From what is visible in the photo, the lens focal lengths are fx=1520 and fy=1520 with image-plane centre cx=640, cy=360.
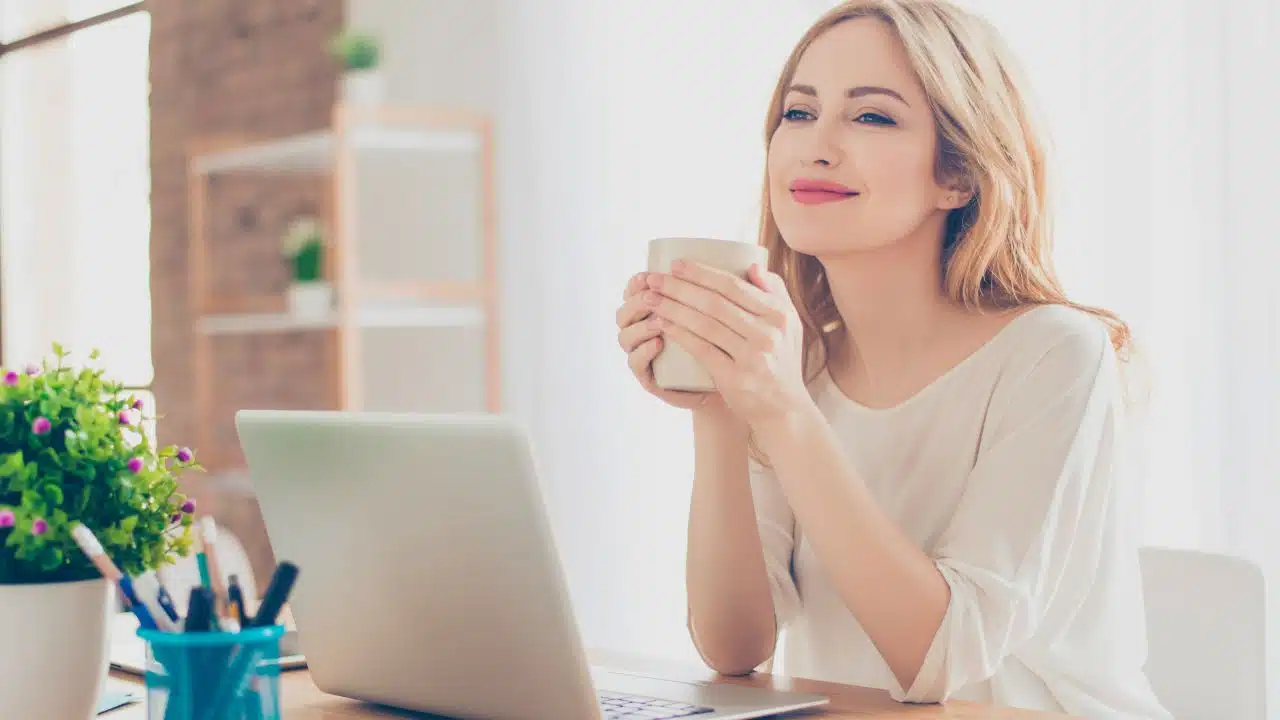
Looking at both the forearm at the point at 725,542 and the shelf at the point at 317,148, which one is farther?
the shelf at the point at 317,148

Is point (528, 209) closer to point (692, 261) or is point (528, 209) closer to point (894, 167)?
point (894, 167)

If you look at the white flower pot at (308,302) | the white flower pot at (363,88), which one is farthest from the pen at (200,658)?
the white flower pot at (308,302)

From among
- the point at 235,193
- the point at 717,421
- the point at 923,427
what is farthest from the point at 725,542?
the point at 235,193

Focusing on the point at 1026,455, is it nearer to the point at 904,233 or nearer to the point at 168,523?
the point at 904,233

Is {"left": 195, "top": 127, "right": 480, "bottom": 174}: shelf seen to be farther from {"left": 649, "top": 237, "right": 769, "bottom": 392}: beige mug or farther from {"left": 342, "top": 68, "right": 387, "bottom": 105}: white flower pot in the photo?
{"left": 649, "top": 237, "right": 769, "bottom": 392}: beige mug

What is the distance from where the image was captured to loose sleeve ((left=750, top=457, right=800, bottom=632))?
1.47m

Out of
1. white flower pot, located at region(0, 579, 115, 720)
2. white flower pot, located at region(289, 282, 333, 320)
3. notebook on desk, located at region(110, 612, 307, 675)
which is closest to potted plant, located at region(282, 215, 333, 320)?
white flower pot, located at region(289, 282, 333, 320)

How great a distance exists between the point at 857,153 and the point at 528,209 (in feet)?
6.33

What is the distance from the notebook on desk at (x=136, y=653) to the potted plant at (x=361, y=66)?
7.23 ft

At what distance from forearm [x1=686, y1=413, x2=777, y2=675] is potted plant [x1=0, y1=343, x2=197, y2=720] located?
0.51 meters

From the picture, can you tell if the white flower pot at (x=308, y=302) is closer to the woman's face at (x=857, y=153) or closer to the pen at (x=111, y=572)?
the woman's face at (x=857, y=153)

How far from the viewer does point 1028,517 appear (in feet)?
4.13

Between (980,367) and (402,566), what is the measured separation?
63cm

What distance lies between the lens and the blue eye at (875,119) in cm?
140
